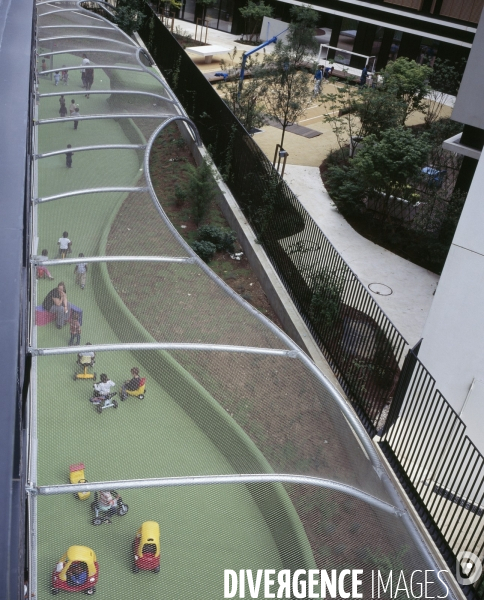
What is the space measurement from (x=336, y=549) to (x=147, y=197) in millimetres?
5657

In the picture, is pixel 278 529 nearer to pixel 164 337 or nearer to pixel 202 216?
pixel 164 337

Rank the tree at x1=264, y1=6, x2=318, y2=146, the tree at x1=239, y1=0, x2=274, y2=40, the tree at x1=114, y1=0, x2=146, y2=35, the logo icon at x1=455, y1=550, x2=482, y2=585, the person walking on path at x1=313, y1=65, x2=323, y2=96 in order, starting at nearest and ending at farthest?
1. the logo icon at x1=455, y1=550, x2=482, y2=585
2. the tree at x1=264, y1=6, x2=318, y2=146
3. the tree at x1=114, y1=0, x2=146, y2=35
4. the person walking on path at x1=313, y1=65, x2=323, y2=96
5. the tree at x1=239, y1=0, x2=274, y2=40

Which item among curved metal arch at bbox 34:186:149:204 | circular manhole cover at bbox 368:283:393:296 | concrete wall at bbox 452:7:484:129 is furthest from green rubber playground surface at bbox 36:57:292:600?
concrete wall at bbox 452:7:484:129

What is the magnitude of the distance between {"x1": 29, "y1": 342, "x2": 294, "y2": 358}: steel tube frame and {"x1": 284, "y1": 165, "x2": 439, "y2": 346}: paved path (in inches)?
261

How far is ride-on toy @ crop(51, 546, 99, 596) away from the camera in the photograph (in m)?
3.87

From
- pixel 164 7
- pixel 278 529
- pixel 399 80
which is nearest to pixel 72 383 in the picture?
pixel 278 529

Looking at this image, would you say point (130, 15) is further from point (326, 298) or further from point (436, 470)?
point (436, 470)

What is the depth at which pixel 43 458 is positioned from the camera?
4.43m

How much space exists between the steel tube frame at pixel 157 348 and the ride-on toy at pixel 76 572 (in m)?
1.65

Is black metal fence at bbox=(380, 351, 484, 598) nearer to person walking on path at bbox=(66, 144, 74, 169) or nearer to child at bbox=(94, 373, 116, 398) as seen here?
child at bbox=(94, 373, 116, 398)

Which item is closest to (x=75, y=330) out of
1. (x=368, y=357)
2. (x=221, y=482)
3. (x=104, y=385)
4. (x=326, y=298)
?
(x=104, y=385)

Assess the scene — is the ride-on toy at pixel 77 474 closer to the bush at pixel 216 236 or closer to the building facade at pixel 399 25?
the bush at pixel 216 236

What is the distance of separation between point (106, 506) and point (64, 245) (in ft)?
11.7

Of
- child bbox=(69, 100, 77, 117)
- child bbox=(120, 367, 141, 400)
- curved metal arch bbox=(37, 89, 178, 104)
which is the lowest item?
child bbox=(120, 367, 141, 400)
